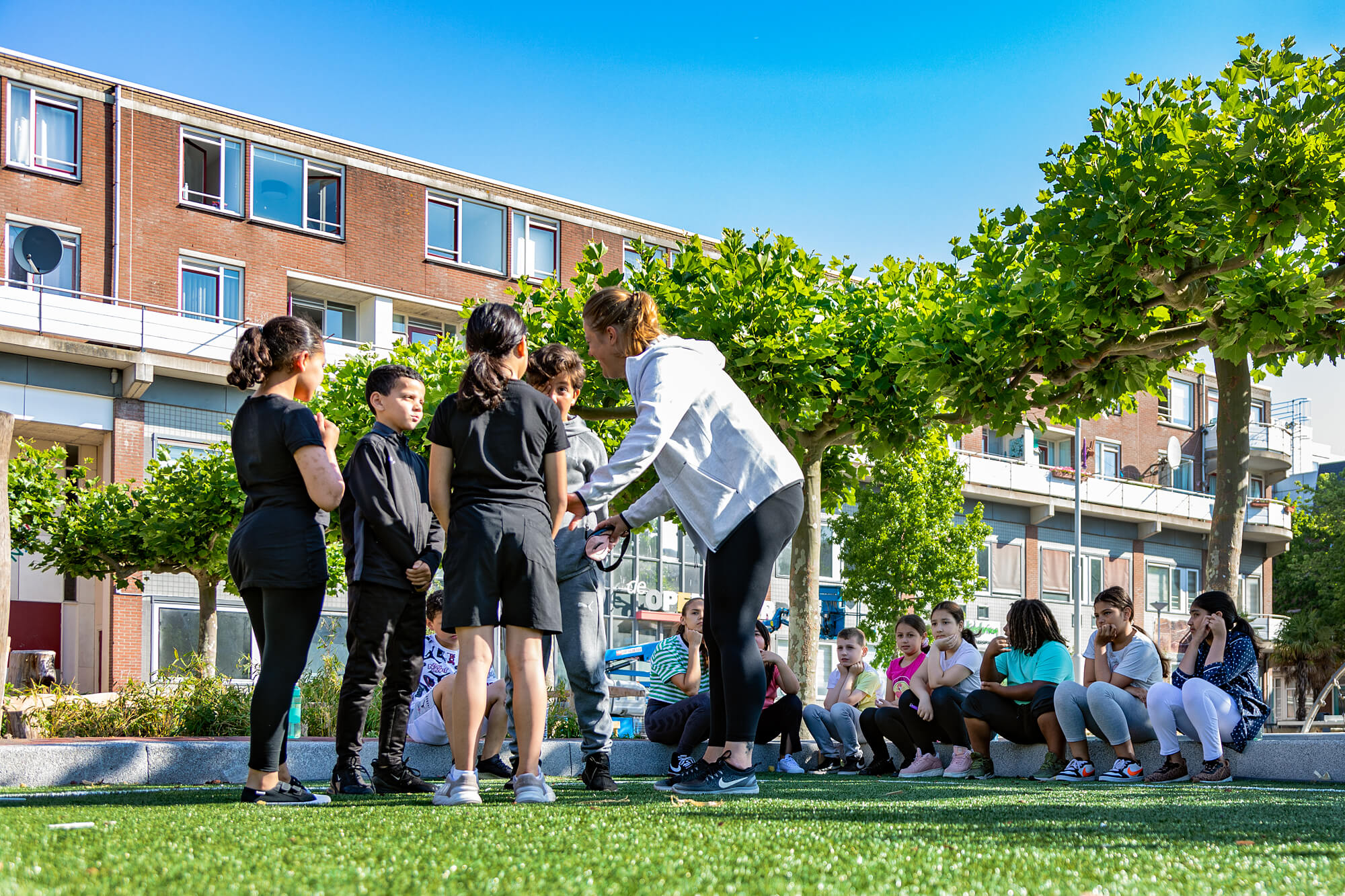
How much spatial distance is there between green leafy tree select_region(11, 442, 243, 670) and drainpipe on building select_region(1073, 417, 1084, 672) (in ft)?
92.1

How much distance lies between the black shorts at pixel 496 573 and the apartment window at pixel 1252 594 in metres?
52.5

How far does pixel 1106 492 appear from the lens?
4606 centimetres

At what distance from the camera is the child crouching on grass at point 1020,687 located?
26.1 feet

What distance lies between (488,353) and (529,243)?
2992 centimetres

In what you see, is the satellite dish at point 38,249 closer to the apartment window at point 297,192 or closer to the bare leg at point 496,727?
the apartment window at point 297,192

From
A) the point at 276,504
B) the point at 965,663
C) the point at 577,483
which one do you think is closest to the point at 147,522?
the point at 965,663

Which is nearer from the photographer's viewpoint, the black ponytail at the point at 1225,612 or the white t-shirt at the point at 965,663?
the black ponytail at the point at 1225,612

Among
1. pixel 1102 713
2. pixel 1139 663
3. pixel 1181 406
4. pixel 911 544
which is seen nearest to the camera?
pixel 1102 713

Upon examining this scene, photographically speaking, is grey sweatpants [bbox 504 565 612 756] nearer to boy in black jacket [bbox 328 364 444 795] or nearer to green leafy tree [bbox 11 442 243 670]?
boy in black jacket [bbox 328 364 444 795]

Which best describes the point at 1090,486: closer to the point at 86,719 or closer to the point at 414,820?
the point at 86,719

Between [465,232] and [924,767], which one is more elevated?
[465,232]

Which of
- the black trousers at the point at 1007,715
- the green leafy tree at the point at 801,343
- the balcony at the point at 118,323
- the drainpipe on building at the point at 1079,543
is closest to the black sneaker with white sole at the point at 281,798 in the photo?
the black trousers at the point at 1007,715

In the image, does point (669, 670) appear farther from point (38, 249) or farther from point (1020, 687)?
point (38, 249)

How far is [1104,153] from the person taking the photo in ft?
28.2
